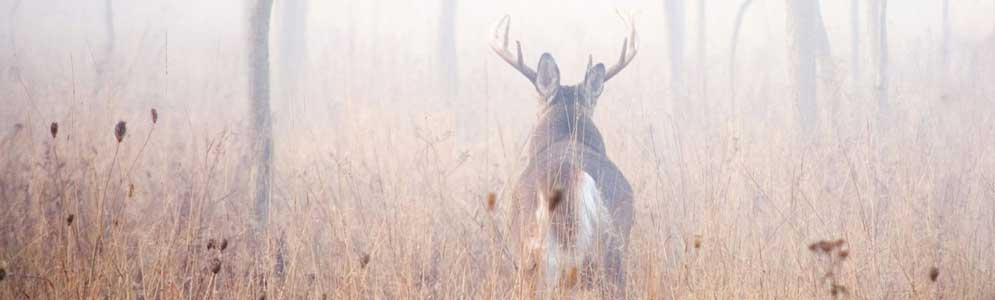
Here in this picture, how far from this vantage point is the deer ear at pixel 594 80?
5020 mm

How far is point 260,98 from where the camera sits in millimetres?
5164

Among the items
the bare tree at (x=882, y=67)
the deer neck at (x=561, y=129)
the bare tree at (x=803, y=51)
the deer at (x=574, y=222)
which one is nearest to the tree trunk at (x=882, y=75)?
the bare tree at (x=882, y=67)

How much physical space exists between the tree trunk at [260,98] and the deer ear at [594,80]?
2.00 m

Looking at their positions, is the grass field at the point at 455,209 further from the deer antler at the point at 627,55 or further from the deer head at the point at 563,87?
the deer antler at the point at 627,55

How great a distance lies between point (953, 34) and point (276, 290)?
21.1m

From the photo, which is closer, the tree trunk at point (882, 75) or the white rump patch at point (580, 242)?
the white rump patch at point (580, 242)

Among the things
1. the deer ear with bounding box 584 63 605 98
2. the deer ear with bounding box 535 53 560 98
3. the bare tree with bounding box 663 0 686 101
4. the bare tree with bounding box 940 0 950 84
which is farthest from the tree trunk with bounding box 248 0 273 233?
the bare tree with bounding box 940 0 950 84

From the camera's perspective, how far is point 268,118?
5180 millimetres

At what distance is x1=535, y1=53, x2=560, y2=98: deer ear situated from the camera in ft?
16.5

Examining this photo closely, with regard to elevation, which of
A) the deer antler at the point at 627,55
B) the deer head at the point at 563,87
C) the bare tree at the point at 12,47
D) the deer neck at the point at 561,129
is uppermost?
the bare tree at the point at 12,47

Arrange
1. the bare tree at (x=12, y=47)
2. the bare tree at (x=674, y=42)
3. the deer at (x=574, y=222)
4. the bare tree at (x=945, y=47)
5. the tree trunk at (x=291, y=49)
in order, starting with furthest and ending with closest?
the tree trunk at (x=291, y=49) → the bare tree at (x=945, y=47) → the bare tree at (x=674, y=42) → the bare tree at (x=12, y=47) → the deer at (x=574, y=222)

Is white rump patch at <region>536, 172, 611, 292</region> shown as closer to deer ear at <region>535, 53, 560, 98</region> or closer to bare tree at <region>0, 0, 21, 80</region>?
deer ear at <region>535, 53, 560, 98</region>

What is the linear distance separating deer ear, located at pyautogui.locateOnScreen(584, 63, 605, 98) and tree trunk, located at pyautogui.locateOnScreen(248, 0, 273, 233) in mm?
1997

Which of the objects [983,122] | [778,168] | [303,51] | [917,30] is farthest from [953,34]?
[778,168]
